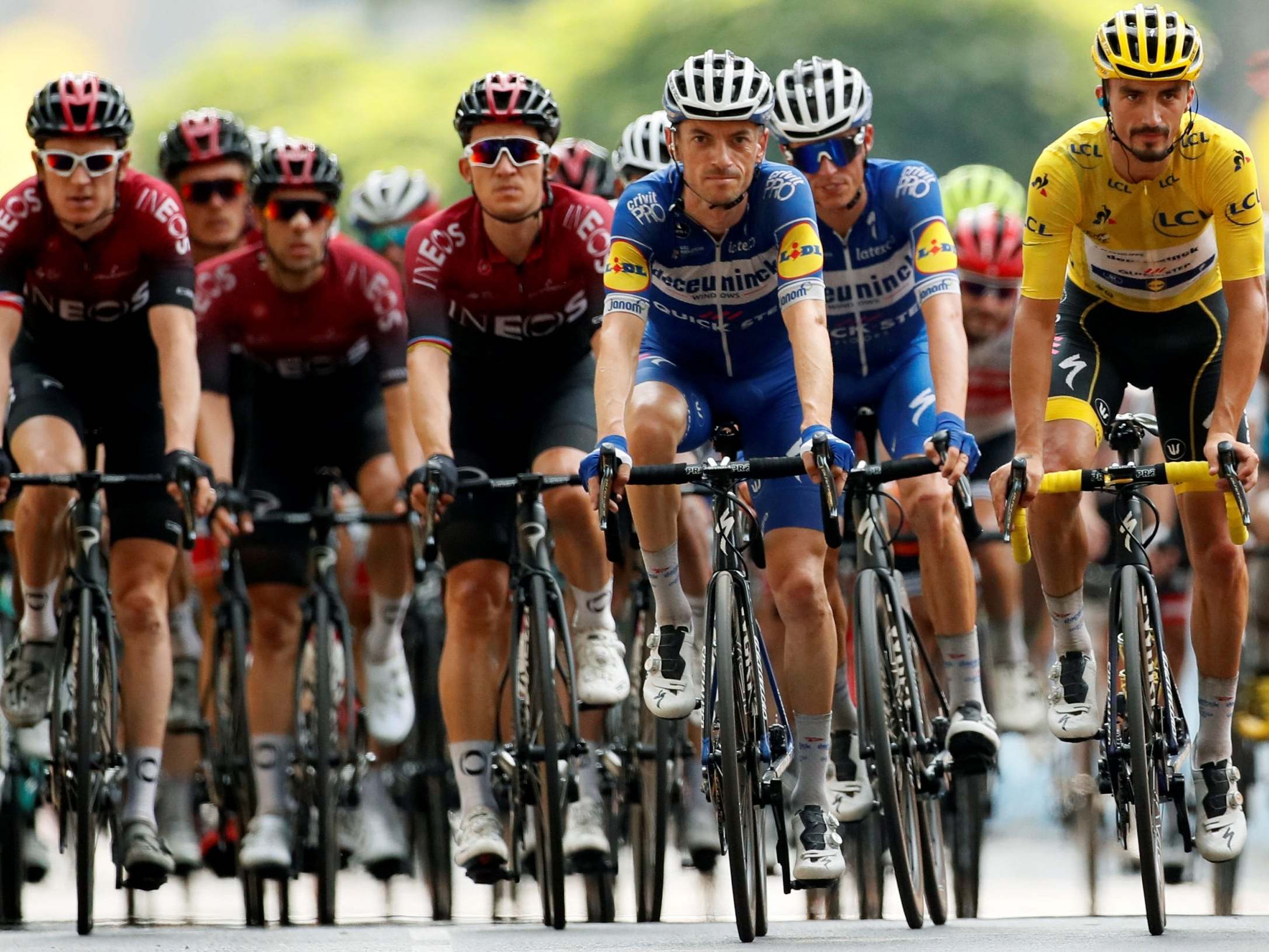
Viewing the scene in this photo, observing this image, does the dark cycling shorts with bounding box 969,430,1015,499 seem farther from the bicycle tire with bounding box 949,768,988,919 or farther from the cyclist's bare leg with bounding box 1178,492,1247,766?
the cyclist's bare leg with bounding box 1178,492,1247,766

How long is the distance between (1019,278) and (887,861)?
9.15ft

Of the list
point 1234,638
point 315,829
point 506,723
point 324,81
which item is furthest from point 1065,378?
point 324,81

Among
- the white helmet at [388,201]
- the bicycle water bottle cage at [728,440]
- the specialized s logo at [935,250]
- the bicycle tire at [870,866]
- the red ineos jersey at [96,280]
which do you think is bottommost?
the bicycle tire at [870,866]

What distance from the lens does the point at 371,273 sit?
945cm

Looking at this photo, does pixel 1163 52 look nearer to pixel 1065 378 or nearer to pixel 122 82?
pixel 1065 378

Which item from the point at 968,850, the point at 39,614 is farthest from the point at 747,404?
the point at 39,614

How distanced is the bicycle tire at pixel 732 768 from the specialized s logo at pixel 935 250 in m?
1.62

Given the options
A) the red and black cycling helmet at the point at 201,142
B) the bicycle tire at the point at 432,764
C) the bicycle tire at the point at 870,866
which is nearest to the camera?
the bicycle tire at the point at 870,866

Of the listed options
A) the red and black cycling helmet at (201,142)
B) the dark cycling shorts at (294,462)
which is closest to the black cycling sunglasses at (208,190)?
the red and black cycling helmet at (201,142)

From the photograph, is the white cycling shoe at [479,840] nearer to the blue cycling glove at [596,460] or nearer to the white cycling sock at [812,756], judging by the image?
the white cycling sock at [812,756]

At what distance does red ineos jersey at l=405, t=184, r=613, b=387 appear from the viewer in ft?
27.2

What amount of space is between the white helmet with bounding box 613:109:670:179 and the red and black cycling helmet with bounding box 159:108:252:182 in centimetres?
183

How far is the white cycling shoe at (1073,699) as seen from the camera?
7086mm

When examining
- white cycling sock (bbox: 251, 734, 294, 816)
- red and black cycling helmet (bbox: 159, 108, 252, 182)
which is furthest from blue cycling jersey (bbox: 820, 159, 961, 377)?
red and black cycling helmet (bbox: 159, 108, 252, 182)
